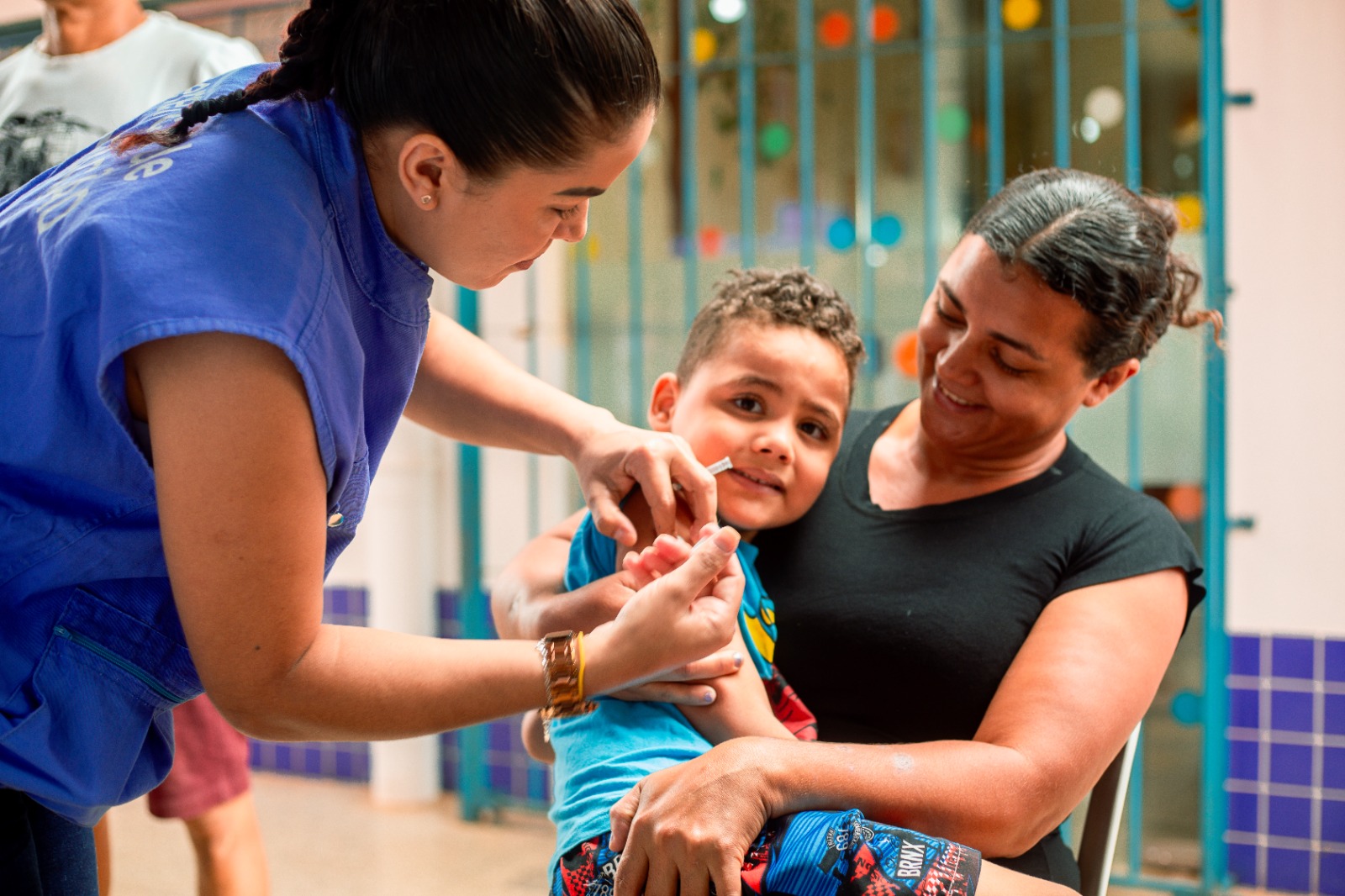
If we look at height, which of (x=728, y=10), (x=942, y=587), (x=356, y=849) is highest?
(x=728, y=10)

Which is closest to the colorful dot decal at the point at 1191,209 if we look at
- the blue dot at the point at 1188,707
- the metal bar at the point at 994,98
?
the metal bar at the point at 994,98

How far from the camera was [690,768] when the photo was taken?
3.92 ft

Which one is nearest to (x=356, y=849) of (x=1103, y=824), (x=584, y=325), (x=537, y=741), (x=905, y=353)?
(x=584, y=325)

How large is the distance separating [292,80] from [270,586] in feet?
1.47

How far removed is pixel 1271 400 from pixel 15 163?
3033 mm

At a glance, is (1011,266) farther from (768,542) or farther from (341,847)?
(341,847)

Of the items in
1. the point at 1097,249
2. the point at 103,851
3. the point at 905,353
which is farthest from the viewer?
the point at 905,353

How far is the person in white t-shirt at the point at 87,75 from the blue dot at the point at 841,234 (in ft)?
6.03

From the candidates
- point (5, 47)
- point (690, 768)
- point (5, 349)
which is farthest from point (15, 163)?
point (5, 47)

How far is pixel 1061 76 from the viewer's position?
3.09m

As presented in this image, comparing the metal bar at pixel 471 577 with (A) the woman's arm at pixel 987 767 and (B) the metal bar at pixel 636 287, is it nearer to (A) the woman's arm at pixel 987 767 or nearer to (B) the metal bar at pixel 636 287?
(B) the metal bar at pixel 636 287

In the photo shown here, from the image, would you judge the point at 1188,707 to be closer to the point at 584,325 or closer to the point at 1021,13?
the point at 1021,13

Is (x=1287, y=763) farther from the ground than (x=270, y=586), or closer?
closer

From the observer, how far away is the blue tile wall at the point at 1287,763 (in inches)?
117
